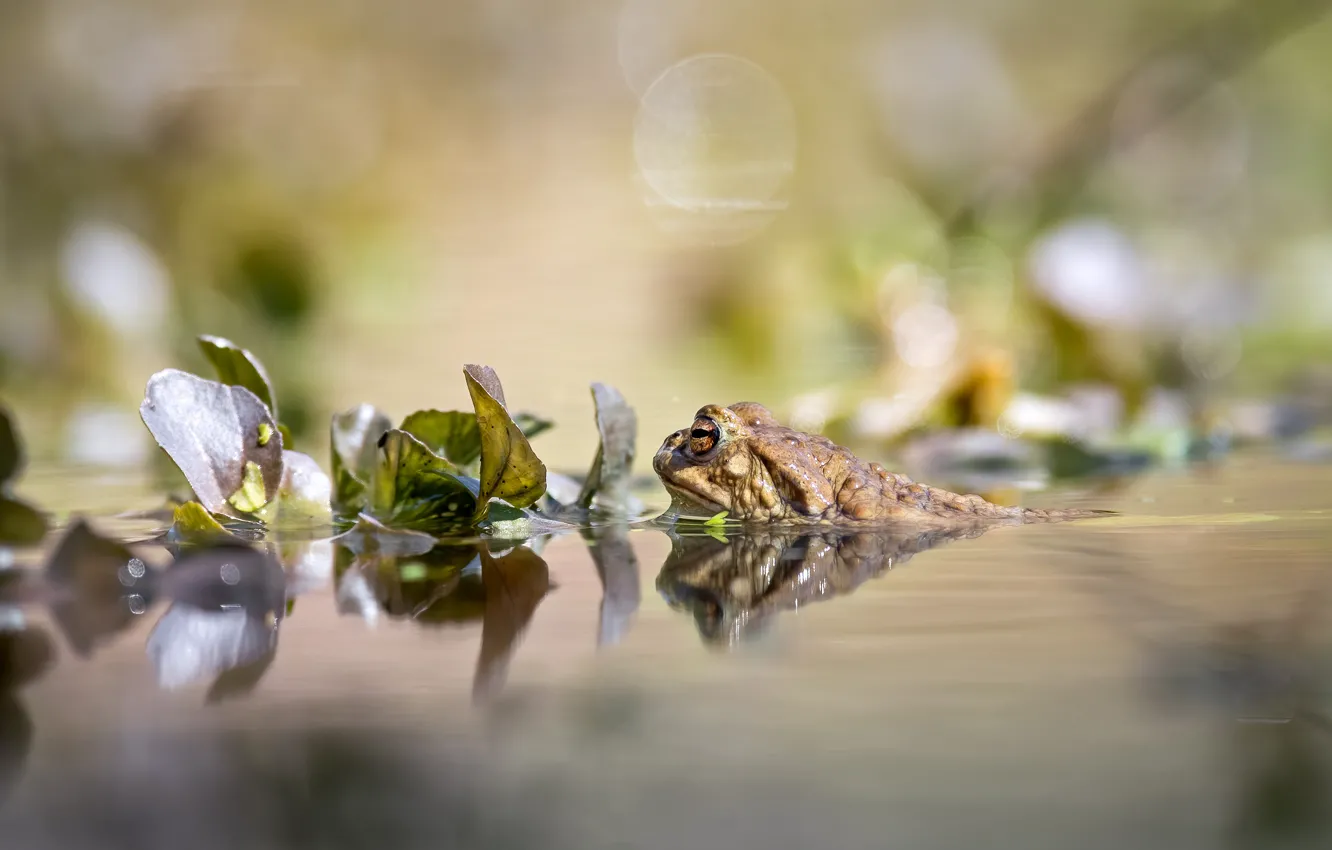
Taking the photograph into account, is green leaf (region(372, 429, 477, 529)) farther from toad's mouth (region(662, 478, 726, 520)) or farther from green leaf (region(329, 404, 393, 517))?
toad's mouth (region(662, 478, 726, 520))

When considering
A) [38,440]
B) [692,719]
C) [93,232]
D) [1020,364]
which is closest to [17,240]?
[93,232]

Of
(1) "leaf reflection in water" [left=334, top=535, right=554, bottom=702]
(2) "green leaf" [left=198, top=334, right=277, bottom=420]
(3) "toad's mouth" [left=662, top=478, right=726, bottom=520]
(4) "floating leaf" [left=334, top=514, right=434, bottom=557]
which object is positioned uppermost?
(2) "green leaf" [left=198, top=334, right=277, bottom=420]

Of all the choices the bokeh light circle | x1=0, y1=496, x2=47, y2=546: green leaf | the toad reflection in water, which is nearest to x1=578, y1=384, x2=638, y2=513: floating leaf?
the toad reflection in water

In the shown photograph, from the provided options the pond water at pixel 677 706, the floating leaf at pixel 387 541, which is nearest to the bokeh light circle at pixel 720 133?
the floating leaf at pixel 387 541

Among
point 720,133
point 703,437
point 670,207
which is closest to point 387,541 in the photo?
point 703,437

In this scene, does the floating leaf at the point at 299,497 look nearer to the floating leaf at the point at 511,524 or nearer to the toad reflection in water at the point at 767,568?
the floating leaf at the point at 511,524

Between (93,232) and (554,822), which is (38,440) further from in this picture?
(554,822)
